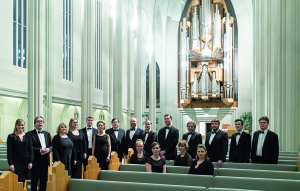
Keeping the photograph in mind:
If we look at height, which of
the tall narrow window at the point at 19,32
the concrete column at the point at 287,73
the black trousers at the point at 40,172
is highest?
the tall narrow window at the point at 19,32

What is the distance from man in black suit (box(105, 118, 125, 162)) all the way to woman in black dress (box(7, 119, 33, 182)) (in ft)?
7.68

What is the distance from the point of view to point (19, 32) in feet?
44.8

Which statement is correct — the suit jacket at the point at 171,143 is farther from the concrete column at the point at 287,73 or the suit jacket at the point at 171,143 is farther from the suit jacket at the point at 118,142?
the concrete column at the point at 287,73

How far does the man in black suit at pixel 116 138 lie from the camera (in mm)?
7492

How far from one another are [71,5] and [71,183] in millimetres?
14591

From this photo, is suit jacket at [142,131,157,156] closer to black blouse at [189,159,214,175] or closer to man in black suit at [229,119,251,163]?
man in black suit at [229,119,251,163]

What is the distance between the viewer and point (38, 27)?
10938 mm

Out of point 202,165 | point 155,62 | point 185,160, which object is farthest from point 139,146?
point 155,62

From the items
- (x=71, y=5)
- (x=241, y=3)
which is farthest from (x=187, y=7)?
(x=71, y=5)

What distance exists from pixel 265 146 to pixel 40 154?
12.7ft

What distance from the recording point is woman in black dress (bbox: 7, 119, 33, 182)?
5.30 metres

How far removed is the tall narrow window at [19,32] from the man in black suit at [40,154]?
8501mm

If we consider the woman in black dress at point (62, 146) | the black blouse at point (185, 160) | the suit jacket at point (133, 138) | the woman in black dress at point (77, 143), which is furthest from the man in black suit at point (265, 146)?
the woman in black dress at point (62, 146)

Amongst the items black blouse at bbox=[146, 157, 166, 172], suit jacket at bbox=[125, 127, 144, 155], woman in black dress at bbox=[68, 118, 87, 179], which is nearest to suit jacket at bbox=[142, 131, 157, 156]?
suit jacket at bbox=[125, 127, 144, 155]
